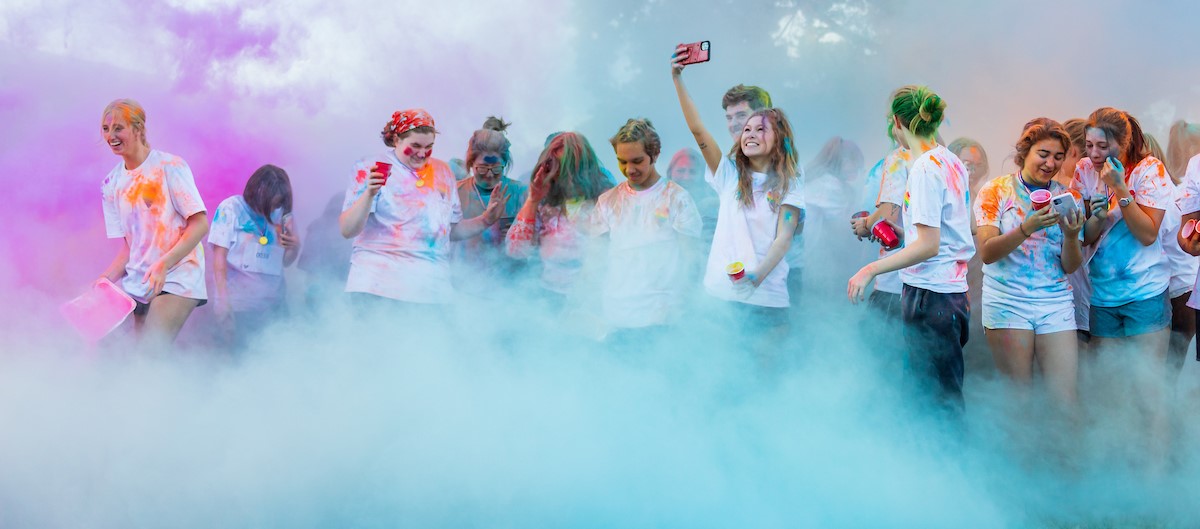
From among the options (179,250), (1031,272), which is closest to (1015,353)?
(1031,272)

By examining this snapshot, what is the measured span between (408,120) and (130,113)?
122cm

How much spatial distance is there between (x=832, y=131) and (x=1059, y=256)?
129 cm

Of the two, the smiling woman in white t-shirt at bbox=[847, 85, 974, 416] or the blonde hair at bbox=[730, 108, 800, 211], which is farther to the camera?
the blonde hair at bbox=[730, 108, 800, 211]

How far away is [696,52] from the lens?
13.1 feet

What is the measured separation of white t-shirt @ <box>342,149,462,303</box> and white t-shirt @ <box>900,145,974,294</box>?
71.6 inches

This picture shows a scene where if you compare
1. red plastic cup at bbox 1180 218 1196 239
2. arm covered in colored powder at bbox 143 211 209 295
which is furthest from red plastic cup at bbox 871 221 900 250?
arm covered in colored powder at bbox 143 211 209 295

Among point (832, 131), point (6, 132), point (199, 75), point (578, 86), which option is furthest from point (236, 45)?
point (832, 131)

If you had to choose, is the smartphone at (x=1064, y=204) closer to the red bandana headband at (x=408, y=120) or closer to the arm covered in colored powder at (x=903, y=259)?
the arm covered in colored powder at (x=903, y=259)

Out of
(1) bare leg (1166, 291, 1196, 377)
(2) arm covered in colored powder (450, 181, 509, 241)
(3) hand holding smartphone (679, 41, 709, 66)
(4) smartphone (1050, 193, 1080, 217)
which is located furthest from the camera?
(2) arm covered in colored powder (450, 181, 509, 241)

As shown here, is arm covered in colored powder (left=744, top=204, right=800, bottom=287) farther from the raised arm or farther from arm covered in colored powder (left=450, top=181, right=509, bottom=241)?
arm covered in colored powder (left=450, top=181, right=509, bottom=241)

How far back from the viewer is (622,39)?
4.93 metres

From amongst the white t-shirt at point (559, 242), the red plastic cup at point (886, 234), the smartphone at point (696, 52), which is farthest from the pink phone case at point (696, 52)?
the red plastic cup at point (886, 234)

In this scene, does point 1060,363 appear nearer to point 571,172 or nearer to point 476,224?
point 571,172

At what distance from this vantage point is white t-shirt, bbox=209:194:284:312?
4.48m
